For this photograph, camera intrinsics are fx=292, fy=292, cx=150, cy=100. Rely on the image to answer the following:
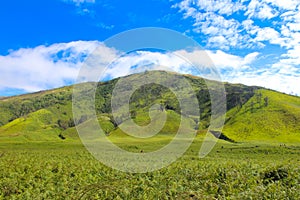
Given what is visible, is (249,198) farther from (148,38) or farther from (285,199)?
(148,38)

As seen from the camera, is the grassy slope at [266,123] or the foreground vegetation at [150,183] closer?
the foreground vegetation at [150,183]

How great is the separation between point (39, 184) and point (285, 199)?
17.0 metres

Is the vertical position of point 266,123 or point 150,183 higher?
point 266,123

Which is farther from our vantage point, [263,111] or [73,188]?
[263,111]

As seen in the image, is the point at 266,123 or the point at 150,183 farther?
the point at 266,123

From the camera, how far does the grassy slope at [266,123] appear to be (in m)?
117

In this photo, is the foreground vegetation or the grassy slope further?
the grassy slope

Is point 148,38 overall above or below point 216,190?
above

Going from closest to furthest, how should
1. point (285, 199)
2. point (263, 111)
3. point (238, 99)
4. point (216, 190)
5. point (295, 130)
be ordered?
point (285, 199) → point (216, 190) → point (295, 130) → point (263, 111) → point (238, 99)

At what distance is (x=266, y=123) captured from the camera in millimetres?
130750

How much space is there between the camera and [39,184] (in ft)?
71.8

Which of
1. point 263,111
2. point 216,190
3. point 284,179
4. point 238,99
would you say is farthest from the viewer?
point 238,99

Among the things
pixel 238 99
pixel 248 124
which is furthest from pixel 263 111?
pixel 238 99

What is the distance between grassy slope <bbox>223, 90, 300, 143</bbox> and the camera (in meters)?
117
